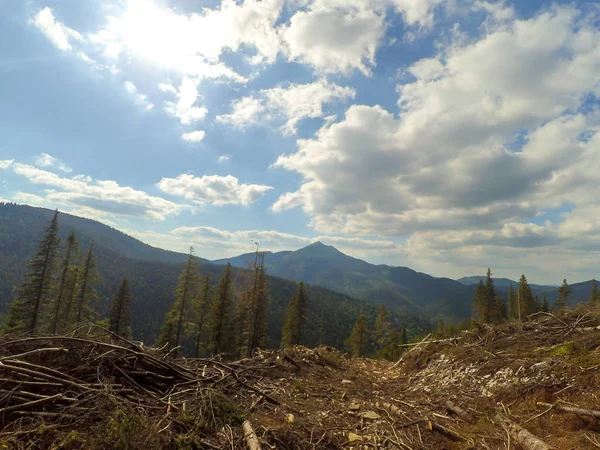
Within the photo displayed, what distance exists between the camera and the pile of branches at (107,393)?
4059 mm

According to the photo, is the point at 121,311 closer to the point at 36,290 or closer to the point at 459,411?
the point at 36,290

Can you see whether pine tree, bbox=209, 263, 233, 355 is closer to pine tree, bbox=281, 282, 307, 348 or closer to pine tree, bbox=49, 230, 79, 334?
pine tree, bbox=281, 282, 307, 348

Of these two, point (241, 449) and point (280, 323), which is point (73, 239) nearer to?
point (241, 449)

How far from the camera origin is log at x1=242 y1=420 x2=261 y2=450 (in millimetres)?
4193

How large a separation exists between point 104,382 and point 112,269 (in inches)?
8457

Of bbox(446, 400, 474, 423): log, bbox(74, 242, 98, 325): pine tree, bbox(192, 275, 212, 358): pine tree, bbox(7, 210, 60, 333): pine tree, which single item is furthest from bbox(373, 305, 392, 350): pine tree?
bbox(7, 210, 60, 333): pine tree

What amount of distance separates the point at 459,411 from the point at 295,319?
31596mm

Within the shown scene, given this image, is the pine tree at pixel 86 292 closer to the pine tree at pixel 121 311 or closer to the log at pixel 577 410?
the pine tree at pixel 121 311

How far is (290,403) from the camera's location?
668cm

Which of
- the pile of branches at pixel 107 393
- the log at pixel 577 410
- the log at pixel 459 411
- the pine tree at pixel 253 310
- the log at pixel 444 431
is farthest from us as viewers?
the pine tree at pixel 253 310

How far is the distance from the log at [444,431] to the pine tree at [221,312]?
91.0ft

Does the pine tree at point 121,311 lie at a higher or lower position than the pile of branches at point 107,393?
lower

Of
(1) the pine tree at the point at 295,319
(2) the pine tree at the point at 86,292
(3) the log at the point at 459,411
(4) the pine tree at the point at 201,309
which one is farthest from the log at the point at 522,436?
(2) the pine tree at the point at 86,292

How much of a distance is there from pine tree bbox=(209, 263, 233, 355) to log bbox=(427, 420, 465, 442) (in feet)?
91.0
